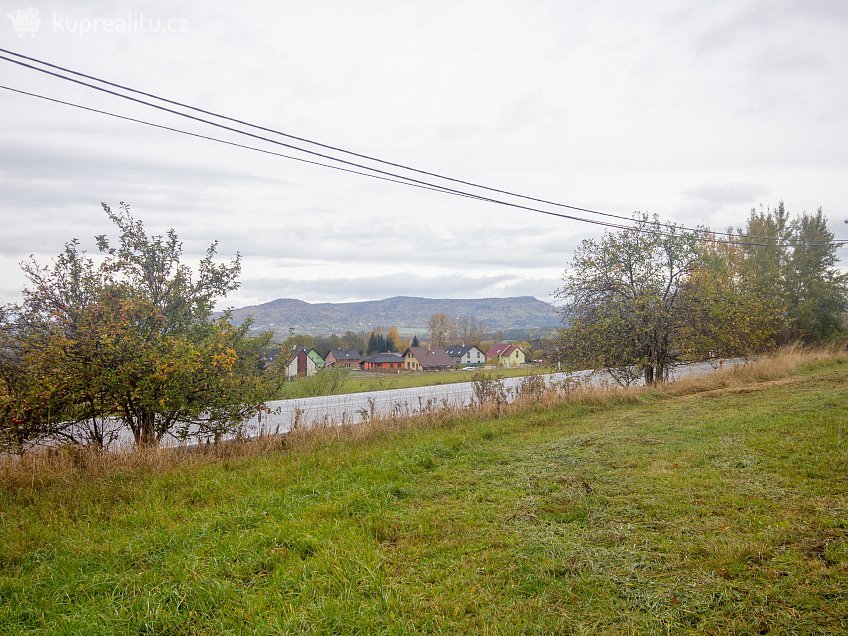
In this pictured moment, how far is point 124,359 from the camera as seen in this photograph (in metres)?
7.64

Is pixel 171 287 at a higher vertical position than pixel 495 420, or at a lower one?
higher

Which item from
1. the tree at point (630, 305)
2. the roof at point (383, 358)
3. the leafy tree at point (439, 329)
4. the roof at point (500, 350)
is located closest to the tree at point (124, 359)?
the tree at point (630, 305)

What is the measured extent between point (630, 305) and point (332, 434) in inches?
432

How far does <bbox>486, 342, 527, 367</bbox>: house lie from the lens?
73.9m

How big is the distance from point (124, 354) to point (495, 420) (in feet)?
22.2

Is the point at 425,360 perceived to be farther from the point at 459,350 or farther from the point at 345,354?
the point at 459,350

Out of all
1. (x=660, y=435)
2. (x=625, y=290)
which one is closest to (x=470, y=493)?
(x=660, y=435)

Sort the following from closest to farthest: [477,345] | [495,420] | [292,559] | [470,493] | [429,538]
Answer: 1. [292,559]
2. [429,538]
3. [470,493]
4. [495,420]
5. [477,345]

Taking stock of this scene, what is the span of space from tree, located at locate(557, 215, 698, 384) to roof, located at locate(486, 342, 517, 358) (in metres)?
61.7

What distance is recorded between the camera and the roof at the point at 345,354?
7444 cm

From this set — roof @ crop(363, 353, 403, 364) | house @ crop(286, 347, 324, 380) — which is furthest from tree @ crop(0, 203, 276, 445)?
roof @ crop(363, 353, 403, 364)

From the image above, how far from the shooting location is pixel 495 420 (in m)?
10.4

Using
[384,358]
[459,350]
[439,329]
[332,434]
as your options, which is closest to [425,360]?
[384,358]

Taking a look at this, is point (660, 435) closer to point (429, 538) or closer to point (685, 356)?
point (429, 538)
